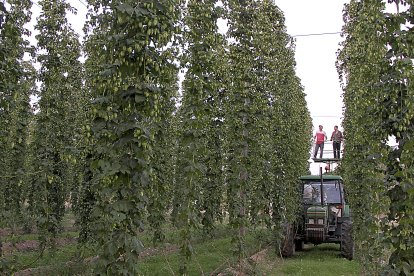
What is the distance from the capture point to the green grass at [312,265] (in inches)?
422

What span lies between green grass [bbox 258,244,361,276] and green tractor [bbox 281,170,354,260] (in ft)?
1.36

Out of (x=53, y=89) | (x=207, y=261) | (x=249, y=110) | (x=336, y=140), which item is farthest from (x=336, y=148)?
(x=53, y=89)

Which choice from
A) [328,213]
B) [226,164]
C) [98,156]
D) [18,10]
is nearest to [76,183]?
[226,164]

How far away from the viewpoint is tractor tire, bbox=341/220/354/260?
12695mm

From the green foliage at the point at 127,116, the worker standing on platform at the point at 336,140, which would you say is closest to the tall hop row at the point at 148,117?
the green foliage at the point at 127,116

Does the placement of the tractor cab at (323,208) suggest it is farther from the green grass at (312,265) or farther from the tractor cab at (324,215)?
the green grass at (312,265)

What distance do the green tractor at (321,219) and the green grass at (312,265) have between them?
0.41 meters

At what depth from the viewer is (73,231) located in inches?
721

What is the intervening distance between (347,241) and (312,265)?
1.87 meters

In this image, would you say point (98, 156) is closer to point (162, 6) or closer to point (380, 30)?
point (162, 6)

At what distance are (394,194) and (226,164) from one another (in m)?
6.41

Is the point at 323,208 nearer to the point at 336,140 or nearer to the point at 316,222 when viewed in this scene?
the point at 316,222

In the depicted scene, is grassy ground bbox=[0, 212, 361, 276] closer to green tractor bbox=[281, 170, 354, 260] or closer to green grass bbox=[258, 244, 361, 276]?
green grass bbox=[258, 244, 361, 276]

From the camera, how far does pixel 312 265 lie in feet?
37.6
